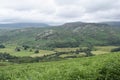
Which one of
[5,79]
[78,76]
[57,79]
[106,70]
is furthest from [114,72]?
[5,79]

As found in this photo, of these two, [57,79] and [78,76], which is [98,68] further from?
[57,79]

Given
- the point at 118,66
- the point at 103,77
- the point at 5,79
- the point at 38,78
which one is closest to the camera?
the point at 38,78

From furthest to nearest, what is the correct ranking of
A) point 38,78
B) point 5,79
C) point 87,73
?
point 5,79 < point 87,73 < point 38,78

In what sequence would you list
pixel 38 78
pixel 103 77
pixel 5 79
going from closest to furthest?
pixel 38 78 < pixel 103 77 < pixel 5 79

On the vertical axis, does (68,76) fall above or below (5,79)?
above

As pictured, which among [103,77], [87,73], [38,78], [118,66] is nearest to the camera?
[38,78]

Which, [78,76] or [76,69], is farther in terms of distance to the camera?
[76,69]

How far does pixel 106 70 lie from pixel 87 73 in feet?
31.3

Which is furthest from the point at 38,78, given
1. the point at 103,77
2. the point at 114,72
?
the point at 114,72

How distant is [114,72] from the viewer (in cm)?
5953

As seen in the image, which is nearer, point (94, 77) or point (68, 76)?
point (68, 76)

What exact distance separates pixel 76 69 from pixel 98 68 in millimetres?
8244

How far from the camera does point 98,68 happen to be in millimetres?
58906

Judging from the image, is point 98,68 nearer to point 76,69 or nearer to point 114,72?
point 114,72
